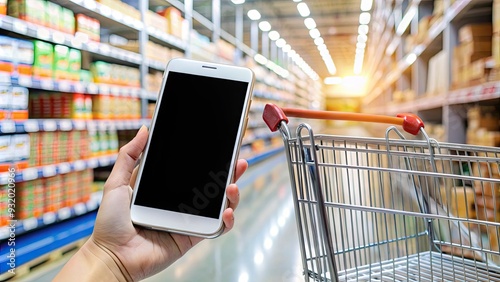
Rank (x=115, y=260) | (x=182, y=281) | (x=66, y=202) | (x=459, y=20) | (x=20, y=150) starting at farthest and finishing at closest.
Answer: (x=459, y=20) < (x=66, y=202) < (x=20, y=150) < (x=182, y=281) < (x=115, y=260)

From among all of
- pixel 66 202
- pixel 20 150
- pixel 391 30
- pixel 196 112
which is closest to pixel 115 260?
pixel 196 112

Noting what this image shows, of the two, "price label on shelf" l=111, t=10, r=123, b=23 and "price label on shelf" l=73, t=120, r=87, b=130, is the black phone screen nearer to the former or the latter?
"price label on shelf" l=73, t=120, r=87, b=130

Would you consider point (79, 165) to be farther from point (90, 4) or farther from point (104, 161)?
point (90, 4)

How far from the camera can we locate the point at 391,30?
6.21m

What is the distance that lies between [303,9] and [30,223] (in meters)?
9.30

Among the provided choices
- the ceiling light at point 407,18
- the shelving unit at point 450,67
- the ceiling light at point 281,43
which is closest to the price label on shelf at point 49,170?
the shelving unit at point 450,67

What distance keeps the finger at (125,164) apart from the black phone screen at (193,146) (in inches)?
1.5

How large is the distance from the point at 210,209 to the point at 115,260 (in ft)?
0.73

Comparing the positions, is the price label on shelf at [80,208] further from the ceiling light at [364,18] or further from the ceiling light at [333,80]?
→ the ceiling light at [333,80]

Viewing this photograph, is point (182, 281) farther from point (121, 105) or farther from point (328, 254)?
point (121, 105)

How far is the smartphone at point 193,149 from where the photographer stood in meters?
0.90

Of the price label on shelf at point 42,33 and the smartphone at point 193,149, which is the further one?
the price label on shelf at point 42,33

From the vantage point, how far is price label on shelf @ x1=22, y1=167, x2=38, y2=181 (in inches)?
75.9

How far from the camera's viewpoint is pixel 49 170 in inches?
82.6
